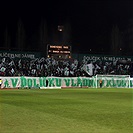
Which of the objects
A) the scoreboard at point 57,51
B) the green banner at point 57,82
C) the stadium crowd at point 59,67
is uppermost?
the scoreboard at point 57,51

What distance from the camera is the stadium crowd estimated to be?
44625 millimetres

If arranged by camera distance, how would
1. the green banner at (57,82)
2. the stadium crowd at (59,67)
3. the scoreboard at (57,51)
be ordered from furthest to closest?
the stadium crowd at (59,67)
the scoreboard at (57,51)
the green banner at (57,82)

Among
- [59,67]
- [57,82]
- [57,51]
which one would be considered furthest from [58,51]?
[59,67]

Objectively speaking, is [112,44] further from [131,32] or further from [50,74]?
[50,74]

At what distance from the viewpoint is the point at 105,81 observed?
1732 inches

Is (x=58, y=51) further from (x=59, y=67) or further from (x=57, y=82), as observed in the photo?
(x=59, y=67)

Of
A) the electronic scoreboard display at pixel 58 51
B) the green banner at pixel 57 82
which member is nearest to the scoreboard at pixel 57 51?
the electronic scoreboard display at pixel 58 51

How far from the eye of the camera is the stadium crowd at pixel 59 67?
4462 cm

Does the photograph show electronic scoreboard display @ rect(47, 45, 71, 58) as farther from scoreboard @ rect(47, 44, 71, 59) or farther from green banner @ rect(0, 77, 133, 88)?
green banner @ rect(0, 77, 133, 88)

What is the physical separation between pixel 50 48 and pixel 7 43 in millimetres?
14140

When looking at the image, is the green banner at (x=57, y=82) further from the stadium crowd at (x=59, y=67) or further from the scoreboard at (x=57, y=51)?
the stadium crowd at (x=59, y=67)

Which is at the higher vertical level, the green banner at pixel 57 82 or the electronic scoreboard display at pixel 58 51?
the electronic scoreboard display at pixel 58 51

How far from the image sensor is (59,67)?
157ft

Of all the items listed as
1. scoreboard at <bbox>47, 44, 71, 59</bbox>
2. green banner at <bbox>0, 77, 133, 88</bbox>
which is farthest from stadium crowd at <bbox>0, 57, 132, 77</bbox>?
scoreboard at <bbox>47, 44, 71, 59</bbox>
